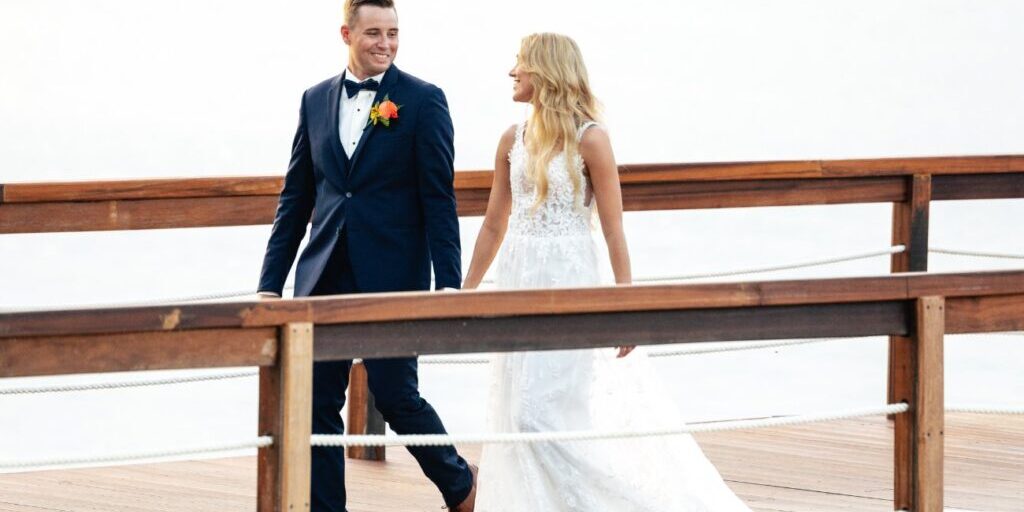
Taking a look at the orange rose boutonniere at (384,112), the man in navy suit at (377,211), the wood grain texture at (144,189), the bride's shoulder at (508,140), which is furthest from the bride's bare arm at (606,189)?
the wood grain texture at (144,189)

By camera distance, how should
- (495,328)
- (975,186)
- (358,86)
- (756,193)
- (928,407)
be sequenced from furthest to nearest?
1. (975,186)
2. (756,193)
3. (358,86)
4. (928,407)
5. (495,328)

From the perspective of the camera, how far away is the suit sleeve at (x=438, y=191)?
12.2 feet

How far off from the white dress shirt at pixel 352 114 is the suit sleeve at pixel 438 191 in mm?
144

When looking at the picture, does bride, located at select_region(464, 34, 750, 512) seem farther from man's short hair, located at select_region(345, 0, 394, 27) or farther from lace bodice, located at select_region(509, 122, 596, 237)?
man's short hair, located at select_region(345, 0, 394, 27)

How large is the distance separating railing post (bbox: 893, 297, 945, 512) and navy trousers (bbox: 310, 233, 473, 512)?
1099 mm

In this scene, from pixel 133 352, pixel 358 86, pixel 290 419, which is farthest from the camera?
pixel 358 86

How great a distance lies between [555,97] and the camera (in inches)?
156

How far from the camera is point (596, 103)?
158 inches

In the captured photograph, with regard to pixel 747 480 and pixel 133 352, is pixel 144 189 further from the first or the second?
pixel 133 352

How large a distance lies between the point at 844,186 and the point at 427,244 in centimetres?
171

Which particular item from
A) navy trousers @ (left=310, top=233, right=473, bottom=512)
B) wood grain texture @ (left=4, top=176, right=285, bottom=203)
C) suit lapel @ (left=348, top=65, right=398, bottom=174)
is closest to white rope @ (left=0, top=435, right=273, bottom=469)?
navy trousers @ (left=310, top=233, right=473, bottom=512)

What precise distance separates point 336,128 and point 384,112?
15 centimetres

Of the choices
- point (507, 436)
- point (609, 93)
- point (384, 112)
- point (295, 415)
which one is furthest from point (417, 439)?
point (609, 93)

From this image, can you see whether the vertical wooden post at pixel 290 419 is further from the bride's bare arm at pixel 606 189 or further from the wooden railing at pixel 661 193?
the wooden railing at pixel 661 193
